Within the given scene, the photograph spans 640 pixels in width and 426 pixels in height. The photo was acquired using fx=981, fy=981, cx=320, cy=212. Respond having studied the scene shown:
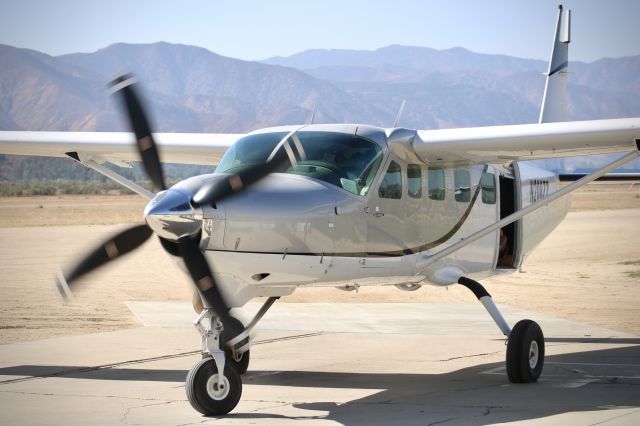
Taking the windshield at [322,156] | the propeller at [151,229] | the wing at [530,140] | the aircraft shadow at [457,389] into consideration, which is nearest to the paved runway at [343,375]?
the aircraft shadow at [457,389]

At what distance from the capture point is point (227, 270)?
33.0 feet

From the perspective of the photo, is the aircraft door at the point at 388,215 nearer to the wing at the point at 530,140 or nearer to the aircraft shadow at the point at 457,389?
the wing at the point at 530,140

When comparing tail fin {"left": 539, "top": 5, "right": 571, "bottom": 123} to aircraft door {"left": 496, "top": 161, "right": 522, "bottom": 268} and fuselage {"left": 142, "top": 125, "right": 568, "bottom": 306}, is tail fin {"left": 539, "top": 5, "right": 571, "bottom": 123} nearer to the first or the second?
aircraft door {"left": 496, "top": 161, "right": 522, "bottom": 268}

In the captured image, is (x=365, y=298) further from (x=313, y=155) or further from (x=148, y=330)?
(x=313, y=155)

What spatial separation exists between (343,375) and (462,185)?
300 centimetres

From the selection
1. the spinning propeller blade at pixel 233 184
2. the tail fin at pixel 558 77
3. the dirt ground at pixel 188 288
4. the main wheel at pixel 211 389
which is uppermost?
the tail fin at pixel 558 77

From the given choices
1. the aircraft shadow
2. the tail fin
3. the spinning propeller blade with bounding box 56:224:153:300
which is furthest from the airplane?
the tail fin

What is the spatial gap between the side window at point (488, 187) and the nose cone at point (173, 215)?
17.8 ft

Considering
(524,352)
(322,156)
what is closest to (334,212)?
(322,156)

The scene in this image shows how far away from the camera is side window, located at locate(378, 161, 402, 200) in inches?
456

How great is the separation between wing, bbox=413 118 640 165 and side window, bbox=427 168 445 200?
0.17m

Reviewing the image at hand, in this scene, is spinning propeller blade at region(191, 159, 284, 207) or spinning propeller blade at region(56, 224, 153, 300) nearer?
spinning propeller blade at region(191, 159, 284, 207)

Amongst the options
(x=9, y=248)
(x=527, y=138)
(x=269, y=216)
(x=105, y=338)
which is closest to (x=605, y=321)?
(x=527, y=138)

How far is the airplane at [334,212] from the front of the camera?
9.85m
